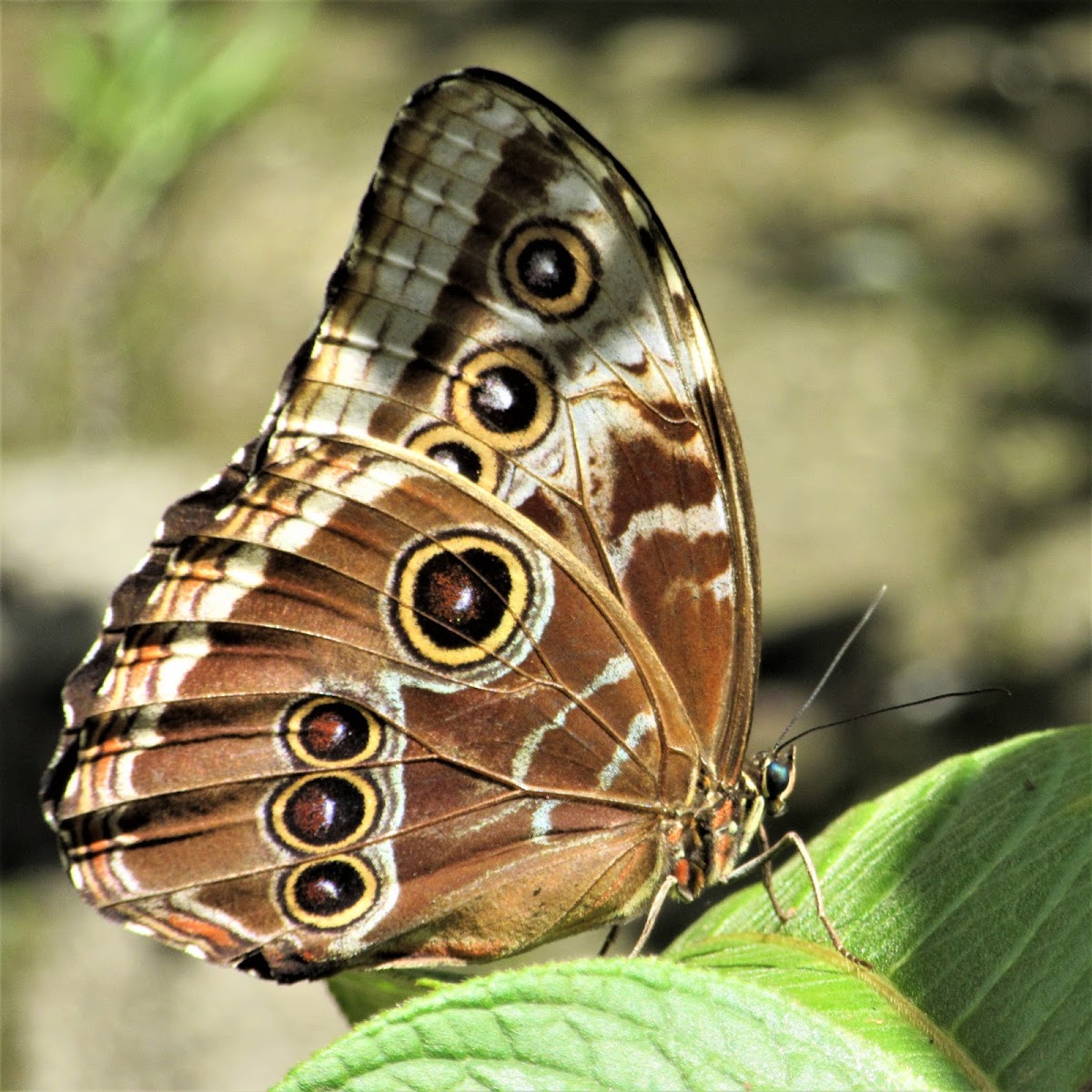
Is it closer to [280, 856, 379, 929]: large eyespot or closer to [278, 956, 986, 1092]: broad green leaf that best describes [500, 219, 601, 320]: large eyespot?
[280, 856, 379, 929]: large eyespot

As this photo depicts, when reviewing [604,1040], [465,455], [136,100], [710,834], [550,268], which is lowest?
[710,834]

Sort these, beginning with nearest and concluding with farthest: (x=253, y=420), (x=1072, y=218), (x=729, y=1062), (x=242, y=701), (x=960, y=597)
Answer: (x=729, y=1062), (x=242, y=701), (x=960, y=597), (x=253, y=420), (x=1072, y=218)

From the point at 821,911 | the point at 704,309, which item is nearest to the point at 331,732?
the point at 821,911

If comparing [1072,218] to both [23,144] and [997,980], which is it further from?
[997,980]

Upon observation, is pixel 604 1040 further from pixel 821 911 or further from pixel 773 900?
pixel 773 900

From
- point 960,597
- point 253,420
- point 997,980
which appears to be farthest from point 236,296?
point 997,980

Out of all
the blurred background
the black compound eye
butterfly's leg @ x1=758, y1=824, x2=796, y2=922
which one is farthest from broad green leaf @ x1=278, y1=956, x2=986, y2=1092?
the blurred background

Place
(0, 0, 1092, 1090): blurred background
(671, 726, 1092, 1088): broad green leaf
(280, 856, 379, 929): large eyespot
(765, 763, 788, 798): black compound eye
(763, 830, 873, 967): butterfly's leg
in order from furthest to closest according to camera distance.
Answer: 1. (0, 0, 1092, 1090): blurred background
2. (765, 763, 788, 798): black compound eye
3. (280, 856, 379, 929): large eyespot
4. (763, 830, 873, 967): butterfly's leg
5. (671, 726, 1092, 1088): broad green leaf
